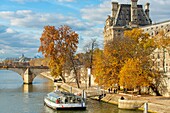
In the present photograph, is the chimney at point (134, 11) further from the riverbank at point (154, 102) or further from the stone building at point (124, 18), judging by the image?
the riverbank at point (154, 102)

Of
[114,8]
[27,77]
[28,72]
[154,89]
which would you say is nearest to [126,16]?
[114,8]

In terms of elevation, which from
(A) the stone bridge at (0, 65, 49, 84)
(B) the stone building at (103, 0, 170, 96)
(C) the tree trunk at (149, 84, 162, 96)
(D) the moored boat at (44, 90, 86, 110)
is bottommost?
(D) the moored boat at (44, 90, 86, 110)

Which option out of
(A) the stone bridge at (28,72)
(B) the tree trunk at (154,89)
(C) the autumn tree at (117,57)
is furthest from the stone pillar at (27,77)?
(B) the tree trunk at (154,89)

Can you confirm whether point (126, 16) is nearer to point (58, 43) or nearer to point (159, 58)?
point (58, 43)

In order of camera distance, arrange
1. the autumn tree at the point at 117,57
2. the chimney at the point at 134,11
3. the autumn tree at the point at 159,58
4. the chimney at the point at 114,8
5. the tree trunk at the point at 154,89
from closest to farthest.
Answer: the autumn tree at the point at 159,58, the tree trunk at the point at 154,89, the autumn tree at the point at 117,57, the chimney at the point at 134,11, the chimney at the point at 114,8

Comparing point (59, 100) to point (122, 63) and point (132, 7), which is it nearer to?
point (122, 63)

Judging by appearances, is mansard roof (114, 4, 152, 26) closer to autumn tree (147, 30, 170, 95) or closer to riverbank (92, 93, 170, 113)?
autumn tree (147, 30, 170, 95)

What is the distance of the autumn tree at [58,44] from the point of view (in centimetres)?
7368

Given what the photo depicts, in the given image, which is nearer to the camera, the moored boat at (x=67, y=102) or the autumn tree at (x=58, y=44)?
the moored boat at (x=67, y=102)

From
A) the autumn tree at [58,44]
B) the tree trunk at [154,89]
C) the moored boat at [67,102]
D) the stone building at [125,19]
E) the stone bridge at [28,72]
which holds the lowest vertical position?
the moored boat at [67,102]

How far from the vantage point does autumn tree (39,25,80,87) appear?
73.7 meters

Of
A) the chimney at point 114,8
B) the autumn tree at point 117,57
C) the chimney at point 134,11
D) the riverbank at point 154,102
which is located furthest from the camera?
the chimney at point 114,8

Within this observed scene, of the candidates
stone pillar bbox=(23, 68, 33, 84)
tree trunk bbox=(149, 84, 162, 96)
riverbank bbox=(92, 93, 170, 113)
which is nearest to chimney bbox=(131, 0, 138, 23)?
stone pillar bbox=(23, 68, 33, 84)

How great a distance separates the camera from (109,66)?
54250 mm
